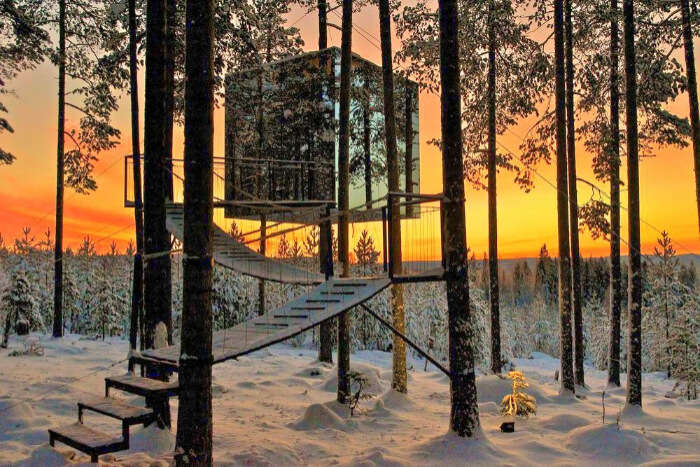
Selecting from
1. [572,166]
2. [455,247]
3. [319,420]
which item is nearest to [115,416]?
[319,420]

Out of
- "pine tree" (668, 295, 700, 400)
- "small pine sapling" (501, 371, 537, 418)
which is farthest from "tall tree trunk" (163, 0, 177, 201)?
"pine tree" (668, 295, 700, 400)

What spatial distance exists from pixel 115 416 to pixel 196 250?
6.64 ft

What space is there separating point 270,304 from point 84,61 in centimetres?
2259

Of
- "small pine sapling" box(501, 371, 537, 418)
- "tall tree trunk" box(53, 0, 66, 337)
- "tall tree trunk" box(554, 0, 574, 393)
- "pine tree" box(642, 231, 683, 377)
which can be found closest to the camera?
"small pine sapling" box(501, 371, 537, 418)

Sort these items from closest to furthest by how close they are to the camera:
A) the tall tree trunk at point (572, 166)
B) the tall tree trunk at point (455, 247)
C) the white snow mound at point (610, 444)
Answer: the white snow mound at point (610, 444) < the tall tree trunk at point (455, 247) < the tall tree trunk at point (572, 166)

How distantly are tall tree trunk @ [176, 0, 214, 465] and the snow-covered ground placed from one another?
1.16 meters

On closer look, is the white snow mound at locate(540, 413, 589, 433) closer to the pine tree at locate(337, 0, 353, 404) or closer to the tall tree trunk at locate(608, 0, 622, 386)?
the pine tree at locate(337, 0, 353, 404)

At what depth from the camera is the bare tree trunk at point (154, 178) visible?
835 cm

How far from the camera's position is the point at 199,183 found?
584cm

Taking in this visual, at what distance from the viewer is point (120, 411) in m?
6.23

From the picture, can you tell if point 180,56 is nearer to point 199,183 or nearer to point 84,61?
point 84,61

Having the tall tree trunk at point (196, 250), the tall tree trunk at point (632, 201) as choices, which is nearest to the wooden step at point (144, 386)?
the tall tree trunk at point (196, 250)

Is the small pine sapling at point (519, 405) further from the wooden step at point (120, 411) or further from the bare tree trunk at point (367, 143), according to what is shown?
the bare tree trunk at point (367, 143)

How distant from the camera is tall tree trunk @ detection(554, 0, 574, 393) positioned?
12656 millimetres
